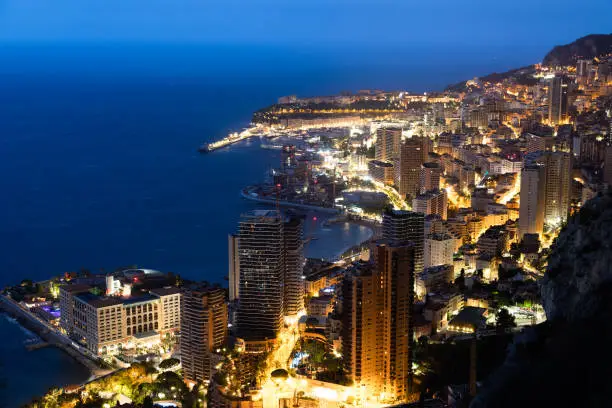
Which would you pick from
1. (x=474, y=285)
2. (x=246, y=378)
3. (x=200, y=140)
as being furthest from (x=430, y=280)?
(x=200, y=140)

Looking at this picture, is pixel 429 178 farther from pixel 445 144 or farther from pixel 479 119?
pixel 479 119

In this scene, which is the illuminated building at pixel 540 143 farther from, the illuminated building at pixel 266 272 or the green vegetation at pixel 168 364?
the green vegetation at pixel 168 364

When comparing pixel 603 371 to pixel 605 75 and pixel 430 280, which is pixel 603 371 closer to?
pixel 430 280

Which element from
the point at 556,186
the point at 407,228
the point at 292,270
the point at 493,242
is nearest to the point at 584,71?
the point at 556,186

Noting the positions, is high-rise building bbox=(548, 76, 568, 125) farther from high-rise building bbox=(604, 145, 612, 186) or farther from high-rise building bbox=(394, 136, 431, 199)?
high-rise building bbox=(604, 145, 612, 186)

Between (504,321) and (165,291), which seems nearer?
(504,321)

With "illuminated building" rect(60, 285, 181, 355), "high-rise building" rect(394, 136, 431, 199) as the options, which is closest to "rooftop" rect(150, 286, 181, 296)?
"illuminated building" rect(60, 285, 181, 355)
